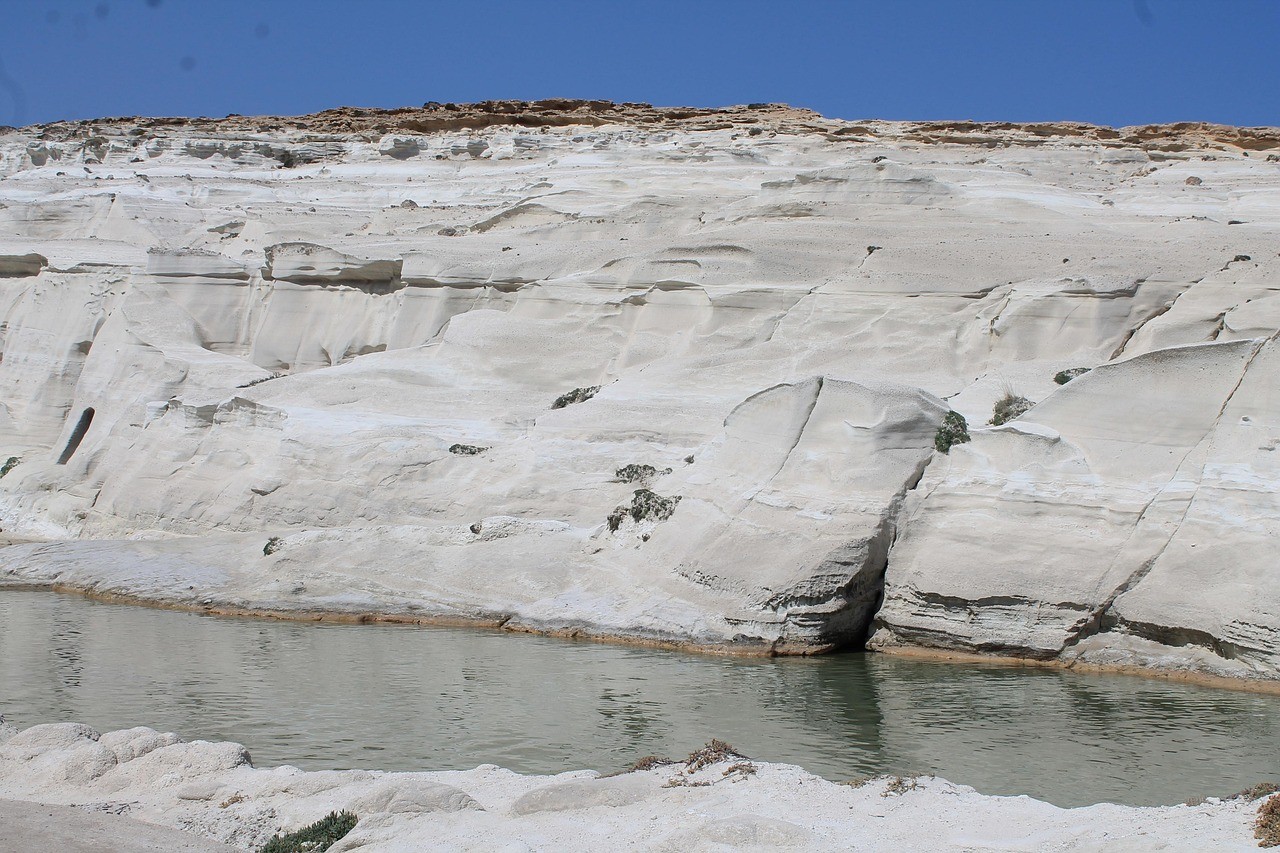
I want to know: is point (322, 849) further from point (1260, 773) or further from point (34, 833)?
point (1260, 773)

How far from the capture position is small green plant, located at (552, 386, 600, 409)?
73.6 feet

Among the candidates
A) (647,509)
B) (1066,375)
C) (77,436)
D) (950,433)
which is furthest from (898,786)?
(77,436)

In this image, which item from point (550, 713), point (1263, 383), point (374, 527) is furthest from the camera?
point (374, 527)

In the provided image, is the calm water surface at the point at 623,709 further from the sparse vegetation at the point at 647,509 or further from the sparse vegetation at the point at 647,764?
the sparse vegetation at the point at 647,509

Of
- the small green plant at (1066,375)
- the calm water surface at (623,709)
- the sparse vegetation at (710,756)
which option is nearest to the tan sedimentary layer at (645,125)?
the small green plant at (1066,375)

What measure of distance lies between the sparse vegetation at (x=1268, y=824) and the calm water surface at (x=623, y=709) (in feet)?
7.78

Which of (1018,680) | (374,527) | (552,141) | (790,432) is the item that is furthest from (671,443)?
(552,141)

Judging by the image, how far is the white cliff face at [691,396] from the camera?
1521cm

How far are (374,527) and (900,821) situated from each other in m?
13.0

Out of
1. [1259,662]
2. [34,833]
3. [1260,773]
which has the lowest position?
[34,833]

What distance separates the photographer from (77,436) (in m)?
26.7

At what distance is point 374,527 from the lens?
63.4 feet

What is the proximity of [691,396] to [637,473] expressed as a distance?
9.66 ft

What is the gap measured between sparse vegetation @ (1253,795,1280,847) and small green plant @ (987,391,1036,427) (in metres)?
10.7
